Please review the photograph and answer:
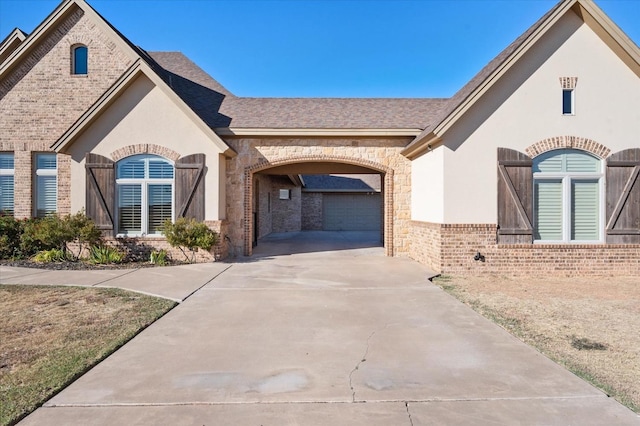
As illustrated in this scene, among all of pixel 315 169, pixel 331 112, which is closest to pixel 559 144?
pixel 331 112

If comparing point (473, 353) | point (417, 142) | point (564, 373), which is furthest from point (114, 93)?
point (564, 373)

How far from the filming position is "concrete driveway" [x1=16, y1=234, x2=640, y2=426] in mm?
3523

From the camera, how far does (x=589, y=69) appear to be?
1070 centimetres

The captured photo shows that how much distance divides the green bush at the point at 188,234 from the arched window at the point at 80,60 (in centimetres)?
665

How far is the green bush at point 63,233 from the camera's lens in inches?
456

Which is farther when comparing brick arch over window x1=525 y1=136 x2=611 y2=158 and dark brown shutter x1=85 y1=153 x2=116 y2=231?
dark brown shutter x1=85 y1=153 x2=116 y2=231

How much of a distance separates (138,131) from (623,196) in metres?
13.8

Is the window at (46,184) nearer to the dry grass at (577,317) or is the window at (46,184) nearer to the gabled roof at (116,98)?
the gabled roof at (116,98)

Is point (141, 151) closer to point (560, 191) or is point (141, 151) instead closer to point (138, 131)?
point (138, 131)

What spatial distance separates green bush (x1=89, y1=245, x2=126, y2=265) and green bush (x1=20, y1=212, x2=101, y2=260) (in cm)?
30

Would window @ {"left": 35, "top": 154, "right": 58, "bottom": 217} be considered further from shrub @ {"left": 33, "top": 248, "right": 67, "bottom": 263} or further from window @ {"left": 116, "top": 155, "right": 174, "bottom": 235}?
window @ {"left": 116, "top": 155, "right": 174, "bottom": 235}

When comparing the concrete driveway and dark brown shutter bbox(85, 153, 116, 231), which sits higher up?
dark brown shutter bbox(85, 153, 116, 231)

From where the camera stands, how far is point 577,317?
22.0 ft

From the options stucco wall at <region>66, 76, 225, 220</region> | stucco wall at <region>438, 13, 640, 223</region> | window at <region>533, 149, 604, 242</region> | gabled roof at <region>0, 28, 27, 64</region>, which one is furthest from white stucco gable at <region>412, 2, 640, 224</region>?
gabled roof at <region>0, 28, 27, 64</region>
